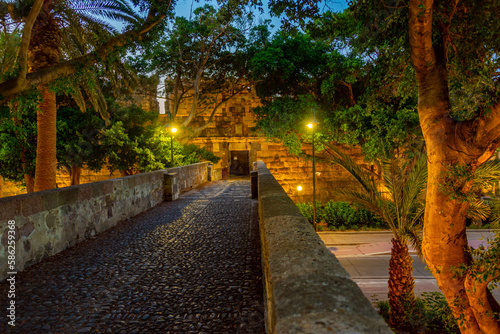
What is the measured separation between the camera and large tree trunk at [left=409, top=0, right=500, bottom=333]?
507 centimetres

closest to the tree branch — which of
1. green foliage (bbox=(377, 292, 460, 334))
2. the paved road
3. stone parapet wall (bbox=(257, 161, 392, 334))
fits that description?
stone parapet wall (bbox=(257, 161, 392, 334))

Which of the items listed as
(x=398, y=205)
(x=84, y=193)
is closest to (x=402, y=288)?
(x=398, y=205)

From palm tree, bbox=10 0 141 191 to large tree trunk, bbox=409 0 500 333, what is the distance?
265 inches

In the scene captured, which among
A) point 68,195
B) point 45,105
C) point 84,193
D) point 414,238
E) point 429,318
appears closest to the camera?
point 68,195

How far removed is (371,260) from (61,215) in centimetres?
969

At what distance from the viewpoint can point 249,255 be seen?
350 centimetres

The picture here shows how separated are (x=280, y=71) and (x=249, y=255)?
14144 millimetres

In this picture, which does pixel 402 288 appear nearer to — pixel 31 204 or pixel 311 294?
pixel 311 294

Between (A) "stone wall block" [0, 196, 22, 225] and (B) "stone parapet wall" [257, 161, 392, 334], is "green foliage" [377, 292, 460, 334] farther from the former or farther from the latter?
(A) "stone wall block" [0, 196, 22, 225]

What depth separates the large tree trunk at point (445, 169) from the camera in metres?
5.07

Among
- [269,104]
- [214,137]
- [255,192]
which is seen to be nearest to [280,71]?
[269,104]

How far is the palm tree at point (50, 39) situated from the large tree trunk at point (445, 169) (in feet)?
22.1

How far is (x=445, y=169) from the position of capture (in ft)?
17.3

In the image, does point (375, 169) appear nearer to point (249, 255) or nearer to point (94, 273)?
point (249, 255)
